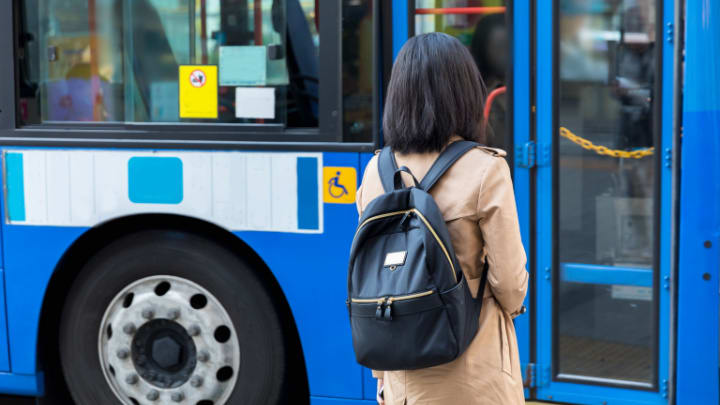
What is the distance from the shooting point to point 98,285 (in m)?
4.03

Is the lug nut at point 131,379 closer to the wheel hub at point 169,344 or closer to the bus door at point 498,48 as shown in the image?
the wheel hub at point 169,344

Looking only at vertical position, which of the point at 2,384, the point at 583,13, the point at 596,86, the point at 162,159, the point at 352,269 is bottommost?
the point at 2,384

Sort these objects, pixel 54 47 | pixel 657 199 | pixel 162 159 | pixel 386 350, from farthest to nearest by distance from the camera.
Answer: pixel 54 47, pixel 162 159, pixel 657 199, pixel 386 350

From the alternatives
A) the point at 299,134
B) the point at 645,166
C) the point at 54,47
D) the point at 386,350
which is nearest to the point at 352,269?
the point at 386,350

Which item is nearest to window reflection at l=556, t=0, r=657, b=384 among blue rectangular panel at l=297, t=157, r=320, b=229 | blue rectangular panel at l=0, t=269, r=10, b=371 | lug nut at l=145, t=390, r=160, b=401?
blue rectangular panel at l=297, t=157, r=320, b=229

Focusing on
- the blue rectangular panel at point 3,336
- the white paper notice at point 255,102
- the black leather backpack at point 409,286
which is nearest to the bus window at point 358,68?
the white paper notice at point 255,102

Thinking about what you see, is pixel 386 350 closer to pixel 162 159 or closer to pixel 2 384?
pixel 162 159

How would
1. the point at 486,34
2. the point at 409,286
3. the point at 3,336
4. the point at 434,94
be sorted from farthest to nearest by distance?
the point at 3,336
the point at 486,34
the point at 434,94
the point at 409,286

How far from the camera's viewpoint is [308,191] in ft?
12.0

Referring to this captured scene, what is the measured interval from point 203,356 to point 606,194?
1791mm

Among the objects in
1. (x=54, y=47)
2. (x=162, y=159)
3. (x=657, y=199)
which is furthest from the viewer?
(x=54, y=47)

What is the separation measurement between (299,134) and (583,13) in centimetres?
121

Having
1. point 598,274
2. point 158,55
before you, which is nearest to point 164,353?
point 158,55

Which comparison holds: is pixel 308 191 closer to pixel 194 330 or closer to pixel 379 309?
pixel 194 330
